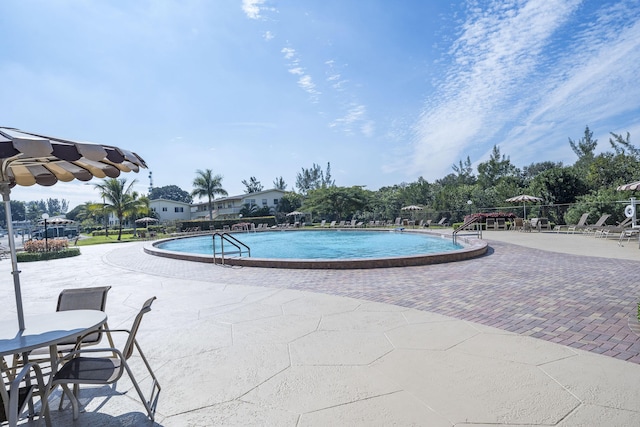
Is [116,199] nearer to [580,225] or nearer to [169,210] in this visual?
[169,210]

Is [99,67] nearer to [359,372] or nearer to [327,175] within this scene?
[359,372]

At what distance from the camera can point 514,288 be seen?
5992 millimetres

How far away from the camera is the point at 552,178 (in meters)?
24.0

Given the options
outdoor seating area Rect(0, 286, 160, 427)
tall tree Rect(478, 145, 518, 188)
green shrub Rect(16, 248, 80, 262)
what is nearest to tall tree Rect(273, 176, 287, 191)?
tall tree Rect(478, 145, 518, 188)

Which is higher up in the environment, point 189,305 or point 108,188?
point 108,188

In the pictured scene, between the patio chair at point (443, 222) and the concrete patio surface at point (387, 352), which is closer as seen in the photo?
the concrete patio surface at point (387, 352)

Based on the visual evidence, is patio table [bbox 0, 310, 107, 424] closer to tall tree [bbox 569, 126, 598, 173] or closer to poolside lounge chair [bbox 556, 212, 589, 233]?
poolside lounge chair [bbox 556, 212, 589, 233]

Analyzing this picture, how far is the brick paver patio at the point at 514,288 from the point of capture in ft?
12.8

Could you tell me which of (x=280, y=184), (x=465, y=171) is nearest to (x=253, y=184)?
(x=280, y=184)

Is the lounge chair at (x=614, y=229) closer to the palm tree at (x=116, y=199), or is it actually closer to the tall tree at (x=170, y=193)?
the palm tree at (x=116, y=199)

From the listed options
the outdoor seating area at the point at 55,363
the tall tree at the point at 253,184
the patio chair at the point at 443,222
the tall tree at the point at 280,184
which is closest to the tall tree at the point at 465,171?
the patio chair at the point at 443,222

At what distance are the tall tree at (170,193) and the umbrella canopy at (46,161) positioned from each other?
95692mm

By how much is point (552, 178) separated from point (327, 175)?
53944 millimetres

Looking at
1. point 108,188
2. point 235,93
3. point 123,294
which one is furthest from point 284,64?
point 108,188
